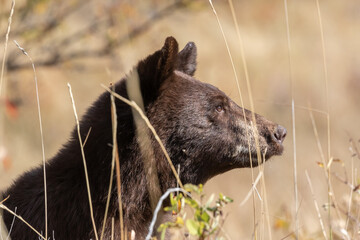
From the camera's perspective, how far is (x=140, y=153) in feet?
12.9

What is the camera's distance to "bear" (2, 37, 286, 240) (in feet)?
12.9

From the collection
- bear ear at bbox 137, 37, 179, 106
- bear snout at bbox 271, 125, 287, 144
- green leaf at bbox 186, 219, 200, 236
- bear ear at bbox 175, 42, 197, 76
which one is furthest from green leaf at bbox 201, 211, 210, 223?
bear ear at bbox 175, 42, 197, 76

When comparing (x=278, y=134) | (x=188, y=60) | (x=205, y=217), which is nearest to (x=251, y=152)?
(x=278, y=134)

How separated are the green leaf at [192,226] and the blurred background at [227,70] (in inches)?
209

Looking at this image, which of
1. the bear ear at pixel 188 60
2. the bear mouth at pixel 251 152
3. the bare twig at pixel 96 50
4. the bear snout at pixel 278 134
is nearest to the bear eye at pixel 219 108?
the bear mouth at pixel 251 152

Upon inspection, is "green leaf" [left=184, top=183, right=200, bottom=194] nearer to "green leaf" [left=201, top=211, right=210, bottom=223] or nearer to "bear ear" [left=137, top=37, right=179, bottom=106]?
"green leaf" [left=201, top=211, right=210, bottom=223]

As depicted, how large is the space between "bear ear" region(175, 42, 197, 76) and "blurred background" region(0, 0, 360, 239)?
3.27 m

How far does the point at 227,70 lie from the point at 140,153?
12764mm

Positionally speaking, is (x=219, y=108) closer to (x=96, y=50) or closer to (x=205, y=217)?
(x=205, y=217)

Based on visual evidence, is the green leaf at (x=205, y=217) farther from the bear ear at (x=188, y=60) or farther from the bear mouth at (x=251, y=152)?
the bear ear at (x=188, y=60)

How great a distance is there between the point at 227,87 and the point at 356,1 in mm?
6883

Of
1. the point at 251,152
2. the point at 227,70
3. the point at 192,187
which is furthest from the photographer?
the point at 227,70

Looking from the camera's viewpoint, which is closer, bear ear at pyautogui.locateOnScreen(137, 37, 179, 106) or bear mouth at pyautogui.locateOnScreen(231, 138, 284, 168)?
bear ear at pyautogui.locateOnScreen(137, 37, 179, 106)

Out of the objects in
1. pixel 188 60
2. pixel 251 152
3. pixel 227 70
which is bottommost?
pixel 251 152
